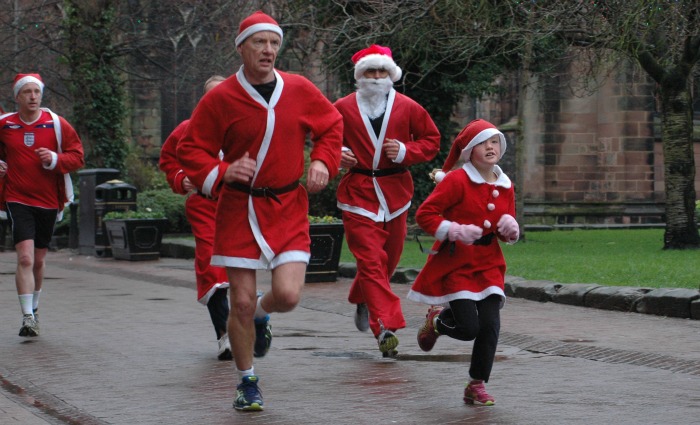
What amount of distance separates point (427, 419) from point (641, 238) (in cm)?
1942

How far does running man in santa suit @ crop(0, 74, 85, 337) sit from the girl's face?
4043mm

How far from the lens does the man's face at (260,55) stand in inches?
261

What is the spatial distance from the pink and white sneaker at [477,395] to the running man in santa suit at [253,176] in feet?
3.22

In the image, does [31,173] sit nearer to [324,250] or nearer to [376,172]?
[376,172]

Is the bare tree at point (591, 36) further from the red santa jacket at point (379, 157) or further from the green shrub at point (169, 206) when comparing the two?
the red santa jacket at point (379, 157)

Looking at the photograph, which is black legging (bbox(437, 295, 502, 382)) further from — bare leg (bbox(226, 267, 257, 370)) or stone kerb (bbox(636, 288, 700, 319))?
stone kerb (bbox(636, 288, 700, 319))

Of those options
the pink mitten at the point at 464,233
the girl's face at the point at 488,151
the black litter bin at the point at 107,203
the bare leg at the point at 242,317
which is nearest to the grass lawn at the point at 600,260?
the black litter bin at the point at 107,203

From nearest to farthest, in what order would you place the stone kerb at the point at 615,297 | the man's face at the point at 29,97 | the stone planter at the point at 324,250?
the man's face at the point at 29,97
the stone kerb at the point at 615,297
the stone planter at the point at 324,250

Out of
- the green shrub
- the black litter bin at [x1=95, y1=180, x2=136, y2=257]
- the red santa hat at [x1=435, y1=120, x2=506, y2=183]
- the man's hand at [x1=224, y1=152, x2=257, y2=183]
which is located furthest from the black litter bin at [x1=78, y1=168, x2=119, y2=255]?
the man's hand at [x1=224, y1=152, x2=257, y2=183]

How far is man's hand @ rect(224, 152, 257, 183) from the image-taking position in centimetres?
644

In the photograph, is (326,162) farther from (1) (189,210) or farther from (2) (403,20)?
(2) (403,20)

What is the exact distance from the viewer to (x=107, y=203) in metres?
22.3

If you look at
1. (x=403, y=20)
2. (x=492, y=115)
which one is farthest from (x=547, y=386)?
(x=492, y=115)

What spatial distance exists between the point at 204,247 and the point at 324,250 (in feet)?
21.6
